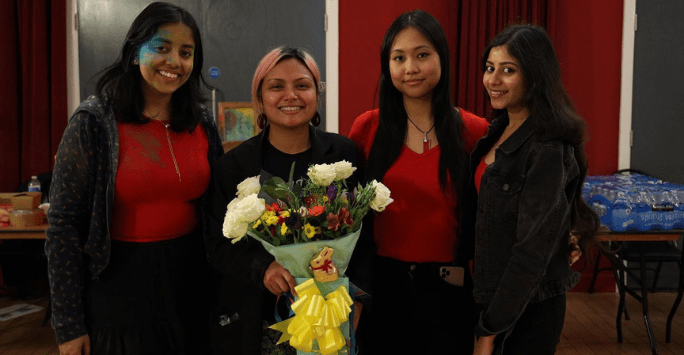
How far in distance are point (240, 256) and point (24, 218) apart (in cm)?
240

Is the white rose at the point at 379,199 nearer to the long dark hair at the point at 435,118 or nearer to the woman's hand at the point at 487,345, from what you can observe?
the long dark hair at the point at 435,118

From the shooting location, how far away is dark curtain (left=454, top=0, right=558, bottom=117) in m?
4.53

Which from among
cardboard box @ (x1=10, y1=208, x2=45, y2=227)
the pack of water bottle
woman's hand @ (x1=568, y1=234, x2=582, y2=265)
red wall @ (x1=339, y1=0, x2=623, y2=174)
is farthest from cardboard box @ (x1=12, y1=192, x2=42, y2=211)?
the pack of water bottle

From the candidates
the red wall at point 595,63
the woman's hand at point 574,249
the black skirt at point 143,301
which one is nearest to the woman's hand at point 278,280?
A: the black skirt at point 143,301

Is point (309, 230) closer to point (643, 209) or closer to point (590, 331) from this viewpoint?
point (643, 209)

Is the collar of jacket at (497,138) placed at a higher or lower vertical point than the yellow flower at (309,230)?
higher

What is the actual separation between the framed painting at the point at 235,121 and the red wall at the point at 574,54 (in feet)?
2.70

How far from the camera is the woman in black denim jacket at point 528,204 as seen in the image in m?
1.55

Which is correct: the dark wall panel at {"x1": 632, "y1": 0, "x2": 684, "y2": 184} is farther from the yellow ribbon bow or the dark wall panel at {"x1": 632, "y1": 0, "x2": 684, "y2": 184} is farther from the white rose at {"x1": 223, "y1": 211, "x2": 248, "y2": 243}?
the white rose at {"x1": 223, "y1": 211, "x2": 248, "y2": 243}

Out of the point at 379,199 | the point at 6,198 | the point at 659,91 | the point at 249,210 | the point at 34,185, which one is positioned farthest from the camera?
the point at 659,91

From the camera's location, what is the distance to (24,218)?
341 cm

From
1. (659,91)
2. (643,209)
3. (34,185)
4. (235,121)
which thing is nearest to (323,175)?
(643,209)

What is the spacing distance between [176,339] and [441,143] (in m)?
1.12

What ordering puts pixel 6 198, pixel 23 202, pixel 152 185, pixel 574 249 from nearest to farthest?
pixel 152 185 → pixel 574 249 → pixel 23 202 → pixel 6 198
